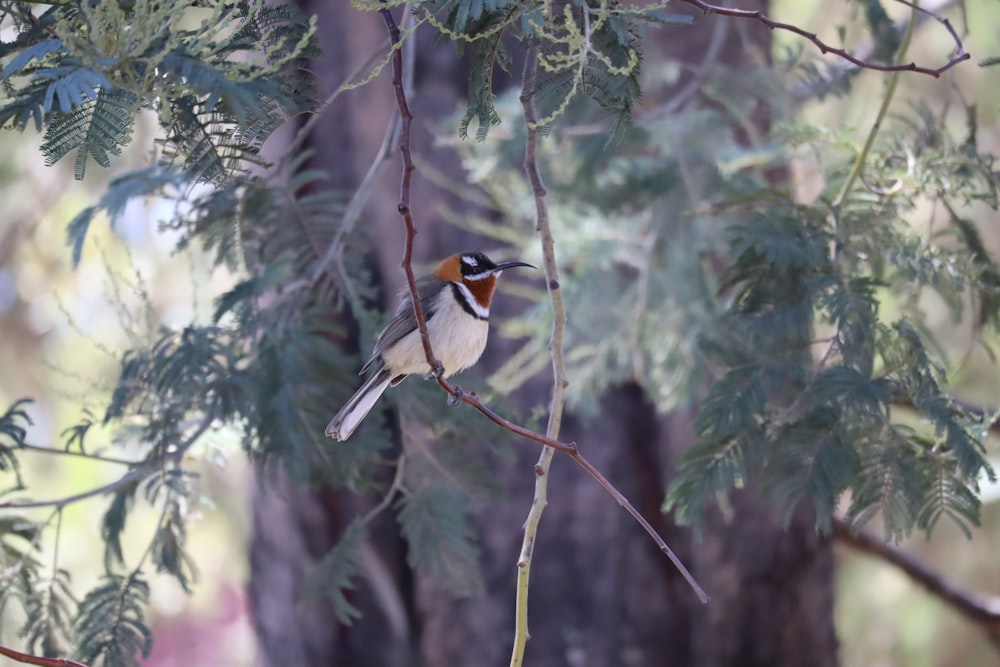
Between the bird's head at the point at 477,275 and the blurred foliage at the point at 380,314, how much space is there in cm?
36

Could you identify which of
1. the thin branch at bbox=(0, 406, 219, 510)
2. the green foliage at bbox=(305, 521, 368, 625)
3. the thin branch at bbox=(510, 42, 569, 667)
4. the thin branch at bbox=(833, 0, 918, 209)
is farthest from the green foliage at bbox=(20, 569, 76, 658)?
the thin branch at bbox=(833, 0, 918, 209)

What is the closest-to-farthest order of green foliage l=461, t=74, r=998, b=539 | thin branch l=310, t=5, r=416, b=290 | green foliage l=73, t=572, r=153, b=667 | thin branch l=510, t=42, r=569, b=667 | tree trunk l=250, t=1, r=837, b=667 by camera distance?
thin branch l=510, t=42, r=569, b=667, green foliage l=461, t=74, r=998, b=539, green foliage l=73, t=572, r=153, b=667, thin branch l=310, t=5, r=416, b=290, tree trunk l=250, t=1, r=837, b=667

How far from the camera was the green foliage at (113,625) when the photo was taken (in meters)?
3.37

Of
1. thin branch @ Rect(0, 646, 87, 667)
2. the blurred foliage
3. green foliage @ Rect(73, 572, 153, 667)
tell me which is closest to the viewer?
thin branch @ Rect(0, 646, 87, 667)

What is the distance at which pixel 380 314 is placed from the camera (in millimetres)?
3854

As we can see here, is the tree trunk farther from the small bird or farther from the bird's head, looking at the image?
the small bird

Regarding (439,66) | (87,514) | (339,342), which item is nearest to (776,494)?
(339,342)

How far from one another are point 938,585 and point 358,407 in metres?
3.94

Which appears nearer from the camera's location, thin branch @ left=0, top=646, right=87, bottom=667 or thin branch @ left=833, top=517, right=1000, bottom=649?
thin branch @ left=0, top=646, right=87, bottom=667

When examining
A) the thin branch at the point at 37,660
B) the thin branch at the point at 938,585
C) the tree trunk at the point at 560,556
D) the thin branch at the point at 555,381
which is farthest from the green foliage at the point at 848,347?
the thin branch at the point at 938,585

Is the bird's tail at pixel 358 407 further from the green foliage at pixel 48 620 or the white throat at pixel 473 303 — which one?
the green foliage at pixel 48 620

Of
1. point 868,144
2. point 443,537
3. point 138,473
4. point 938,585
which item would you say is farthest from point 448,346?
point 938,585

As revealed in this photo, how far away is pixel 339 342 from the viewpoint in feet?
18.0

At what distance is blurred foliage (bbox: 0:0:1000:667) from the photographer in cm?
238
